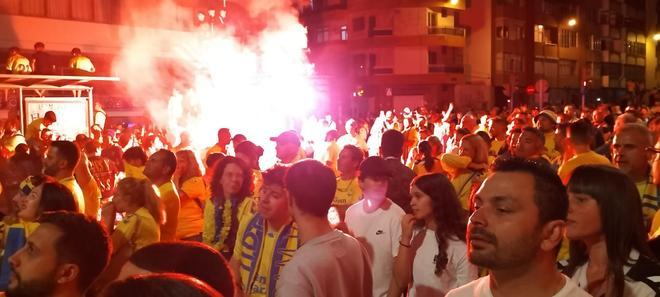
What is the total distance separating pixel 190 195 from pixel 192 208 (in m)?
0.15

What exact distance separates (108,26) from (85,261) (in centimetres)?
2581

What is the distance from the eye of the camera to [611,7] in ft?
230

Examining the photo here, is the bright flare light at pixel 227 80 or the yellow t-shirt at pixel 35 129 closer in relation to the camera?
the yellow t-shirt at pixel 35 129

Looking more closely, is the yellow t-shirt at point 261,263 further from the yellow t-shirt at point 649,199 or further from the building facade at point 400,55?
the building facade at point 400,55

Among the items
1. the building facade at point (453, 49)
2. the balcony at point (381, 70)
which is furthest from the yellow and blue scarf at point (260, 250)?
the balcony at point (381, 70)

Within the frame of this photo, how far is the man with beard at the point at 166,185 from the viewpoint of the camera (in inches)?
245

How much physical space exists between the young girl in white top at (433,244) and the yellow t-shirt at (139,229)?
1.97 metres

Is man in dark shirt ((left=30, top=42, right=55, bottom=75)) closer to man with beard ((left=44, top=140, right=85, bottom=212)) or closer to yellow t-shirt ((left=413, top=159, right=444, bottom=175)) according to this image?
man with beard ((left=44, top=140, right=85, bottom=212))

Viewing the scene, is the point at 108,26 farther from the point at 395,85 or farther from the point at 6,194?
the point at 395,85

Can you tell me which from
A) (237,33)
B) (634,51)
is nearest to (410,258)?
(237,33)

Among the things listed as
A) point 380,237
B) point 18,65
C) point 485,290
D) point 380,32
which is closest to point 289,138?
point 380,237

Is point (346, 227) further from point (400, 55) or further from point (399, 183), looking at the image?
point (400, 55)

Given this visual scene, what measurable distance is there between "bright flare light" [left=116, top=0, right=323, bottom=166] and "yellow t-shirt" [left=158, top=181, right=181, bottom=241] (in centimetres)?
725

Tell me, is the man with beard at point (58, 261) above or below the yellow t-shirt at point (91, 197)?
above
